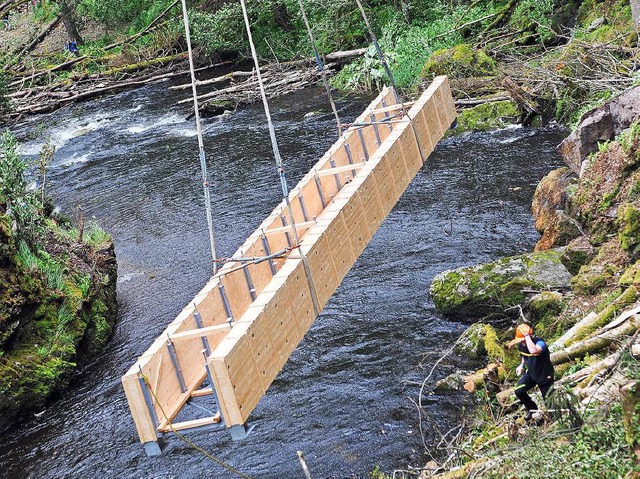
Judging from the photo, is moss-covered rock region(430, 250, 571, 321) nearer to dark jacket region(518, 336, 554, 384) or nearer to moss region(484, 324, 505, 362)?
moss region(484, 324, 505, 362)

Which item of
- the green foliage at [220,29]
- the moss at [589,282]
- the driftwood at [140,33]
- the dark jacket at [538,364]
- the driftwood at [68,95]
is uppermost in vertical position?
the driftwood at [140,33]

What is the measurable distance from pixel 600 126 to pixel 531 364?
649 cm

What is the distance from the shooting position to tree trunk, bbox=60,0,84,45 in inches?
1588

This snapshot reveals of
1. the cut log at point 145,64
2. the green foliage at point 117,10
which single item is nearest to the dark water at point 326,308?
the cut log at point 145,64

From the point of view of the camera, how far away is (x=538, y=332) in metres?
10.9

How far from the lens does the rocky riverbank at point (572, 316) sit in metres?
7.09

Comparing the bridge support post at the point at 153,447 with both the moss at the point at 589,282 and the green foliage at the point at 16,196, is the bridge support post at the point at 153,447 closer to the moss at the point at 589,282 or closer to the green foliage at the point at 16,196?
the moss at the point at 589,282

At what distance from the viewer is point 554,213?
13633 millimetres

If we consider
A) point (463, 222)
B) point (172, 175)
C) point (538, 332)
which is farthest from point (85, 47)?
point (538, 332)

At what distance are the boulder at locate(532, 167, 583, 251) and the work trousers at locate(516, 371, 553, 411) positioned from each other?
493cm

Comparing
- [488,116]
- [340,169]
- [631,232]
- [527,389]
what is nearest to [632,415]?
[527,389]

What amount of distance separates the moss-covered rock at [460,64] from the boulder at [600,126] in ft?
28.9

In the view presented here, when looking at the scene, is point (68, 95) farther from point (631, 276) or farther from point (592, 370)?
point (592, 370)

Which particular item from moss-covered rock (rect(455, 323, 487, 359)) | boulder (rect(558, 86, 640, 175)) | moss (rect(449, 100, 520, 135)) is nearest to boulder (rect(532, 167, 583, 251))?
boulder (rect(558, 86, 640, 175))
